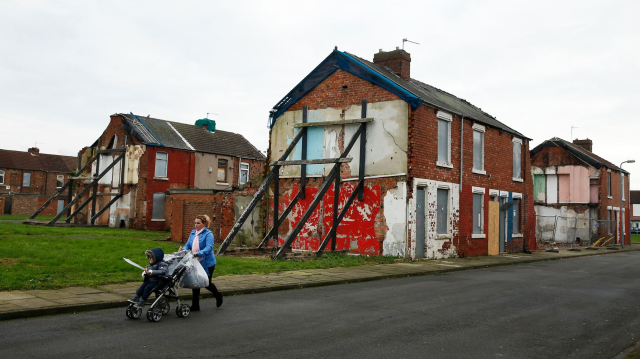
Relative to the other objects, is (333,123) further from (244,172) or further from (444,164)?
(244,172)

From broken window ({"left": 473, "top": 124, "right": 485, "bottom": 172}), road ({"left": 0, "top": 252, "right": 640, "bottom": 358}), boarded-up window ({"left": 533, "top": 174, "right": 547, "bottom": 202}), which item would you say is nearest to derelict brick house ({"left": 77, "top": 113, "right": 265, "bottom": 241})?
broken window ({"left": 473, "top": 124, "right": 485, "bottom": 172})

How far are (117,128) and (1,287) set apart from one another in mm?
27618

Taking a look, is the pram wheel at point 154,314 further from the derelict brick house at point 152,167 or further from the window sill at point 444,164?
the derelict brick house at point 152,167

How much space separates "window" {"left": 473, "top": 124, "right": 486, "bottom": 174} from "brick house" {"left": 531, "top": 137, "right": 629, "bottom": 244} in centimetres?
1673

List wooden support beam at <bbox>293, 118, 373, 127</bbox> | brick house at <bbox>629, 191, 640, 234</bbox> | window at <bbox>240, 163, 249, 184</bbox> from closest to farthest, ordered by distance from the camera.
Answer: wooden support beam at <bbox>293, 118, 373, 127</bbox> → window at <bbox>240, 163, 249, 184</bbox> → brick house at <bbox>629, 191, 640, 234</bbox>

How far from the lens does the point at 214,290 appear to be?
29.9ft

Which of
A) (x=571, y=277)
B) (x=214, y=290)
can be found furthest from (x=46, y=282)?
(x=571, y=277)

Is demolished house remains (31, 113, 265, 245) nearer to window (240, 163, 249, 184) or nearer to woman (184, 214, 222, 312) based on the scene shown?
window (240, 163, 249, 184)

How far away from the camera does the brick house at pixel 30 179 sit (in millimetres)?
58216

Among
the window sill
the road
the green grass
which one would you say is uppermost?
the window sill

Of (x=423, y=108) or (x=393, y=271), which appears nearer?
(x=393, y=271)

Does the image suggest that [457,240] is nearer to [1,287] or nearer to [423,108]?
[423,108]

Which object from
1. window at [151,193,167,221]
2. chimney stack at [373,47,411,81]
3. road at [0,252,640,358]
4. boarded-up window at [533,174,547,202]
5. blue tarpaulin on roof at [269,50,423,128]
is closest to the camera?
road at [0,252,640,358]

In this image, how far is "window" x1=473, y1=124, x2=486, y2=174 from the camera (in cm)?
2317
